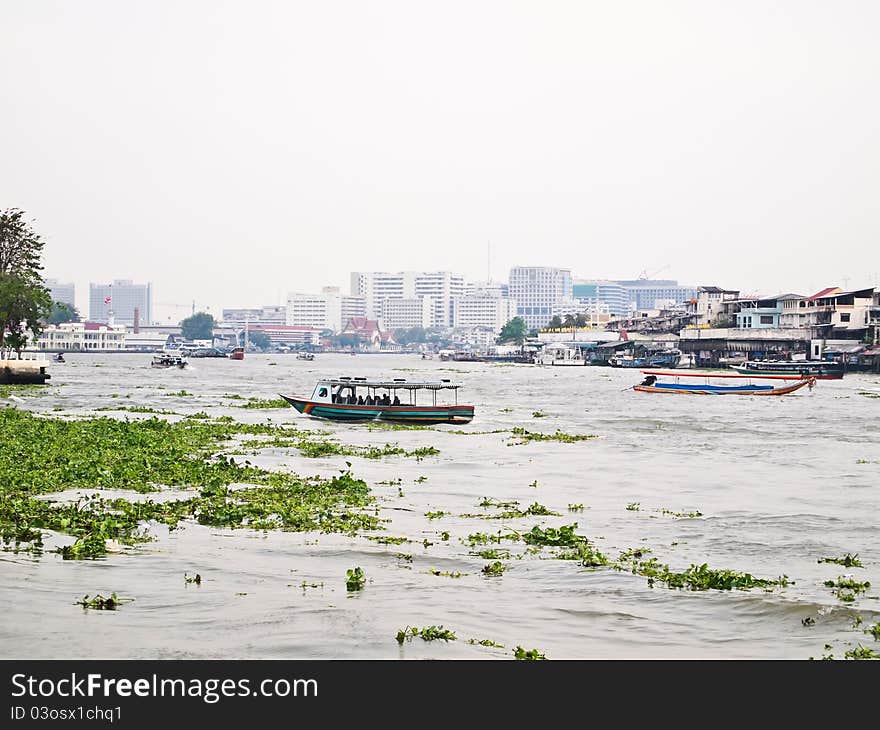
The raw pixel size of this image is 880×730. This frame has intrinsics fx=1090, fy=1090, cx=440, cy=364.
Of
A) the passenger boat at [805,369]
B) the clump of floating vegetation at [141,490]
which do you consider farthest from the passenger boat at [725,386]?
the clump of floating vegetation at [141,490]

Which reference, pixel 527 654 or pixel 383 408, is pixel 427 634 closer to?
pixel 527 654

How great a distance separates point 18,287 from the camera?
215 feet

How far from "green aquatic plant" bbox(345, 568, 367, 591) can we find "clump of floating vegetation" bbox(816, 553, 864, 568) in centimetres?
730

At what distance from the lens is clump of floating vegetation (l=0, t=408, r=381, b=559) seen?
54.9 ft

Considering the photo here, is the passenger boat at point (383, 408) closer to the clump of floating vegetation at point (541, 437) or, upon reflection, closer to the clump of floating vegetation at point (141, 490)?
the clump of floating vegetation at point (541, 437)

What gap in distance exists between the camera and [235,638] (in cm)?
1152

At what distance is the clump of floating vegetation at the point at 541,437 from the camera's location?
36.0 m

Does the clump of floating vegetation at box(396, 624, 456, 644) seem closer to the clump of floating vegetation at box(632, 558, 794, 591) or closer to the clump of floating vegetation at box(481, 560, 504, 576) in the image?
the clump of floating vegetation at box(481, 560, 504, 576)

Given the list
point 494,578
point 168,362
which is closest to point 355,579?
point 494,578

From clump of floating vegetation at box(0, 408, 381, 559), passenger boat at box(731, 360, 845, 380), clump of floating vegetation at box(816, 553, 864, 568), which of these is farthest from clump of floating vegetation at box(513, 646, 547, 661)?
passenger boat at box(731, 360, 845, 380)

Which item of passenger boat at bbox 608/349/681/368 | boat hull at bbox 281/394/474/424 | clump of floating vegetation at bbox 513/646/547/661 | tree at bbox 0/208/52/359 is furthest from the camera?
passenger boat at bbox 608/349/681/368

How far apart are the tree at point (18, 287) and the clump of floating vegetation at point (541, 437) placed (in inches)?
1528
